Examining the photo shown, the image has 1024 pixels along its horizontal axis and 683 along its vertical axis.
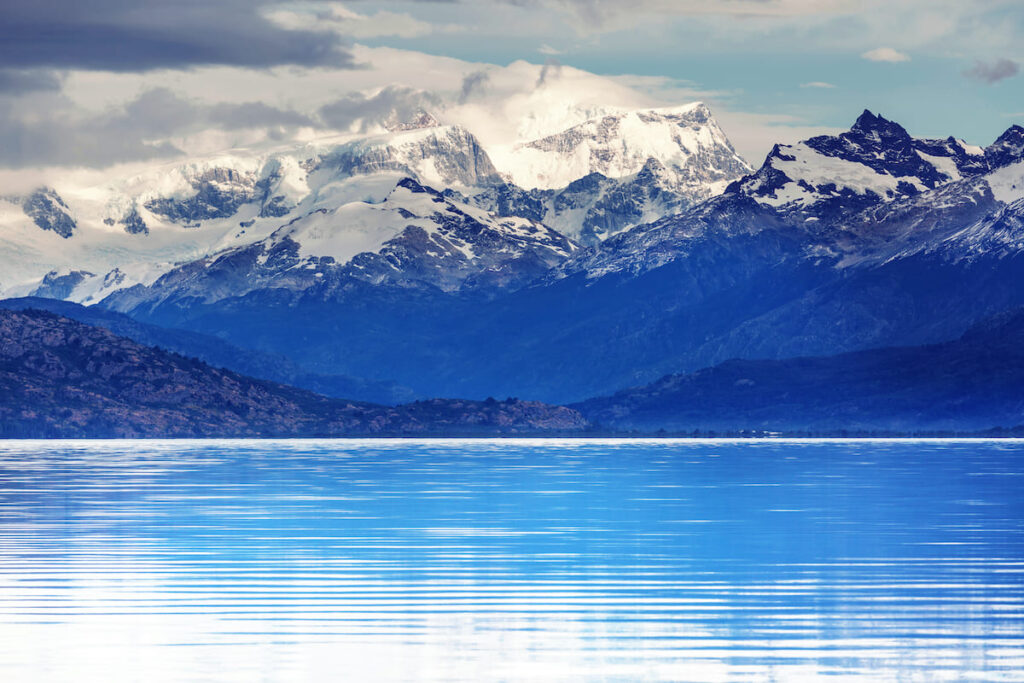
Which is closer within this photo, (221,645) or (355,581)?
(221,645)

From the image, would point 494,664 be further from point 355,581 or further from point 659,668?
point 355,581

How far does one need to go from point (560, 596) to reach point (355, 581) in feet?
43.4

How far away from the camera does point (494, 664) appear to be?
233 ft

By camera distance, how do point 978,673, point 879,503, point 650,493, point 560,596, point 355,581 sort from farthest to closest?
1. point 650,493
2. point 879,503
3. point 355,581
4. point 560,596
5. point 978,673

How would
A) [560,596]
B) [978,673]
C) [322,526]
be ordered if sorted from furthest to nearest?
[322,526]
[560,596]
[978,673]

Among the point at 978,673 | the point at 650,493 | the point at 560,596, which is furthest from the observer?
the point at 650,493

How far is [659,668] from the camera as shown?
229 feet

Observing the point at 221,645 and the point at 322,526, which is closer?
the point at 221,645

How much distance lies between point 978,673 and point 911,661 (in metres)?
3.49

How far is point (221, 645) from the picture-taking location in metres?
75.8

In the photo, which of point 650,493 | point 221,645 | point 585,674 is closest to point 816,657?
point 585,674

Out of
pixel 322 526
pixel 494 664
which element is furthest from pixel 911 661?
pixel 322 526

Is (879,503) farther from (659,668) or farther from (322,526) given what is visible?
(659,668)

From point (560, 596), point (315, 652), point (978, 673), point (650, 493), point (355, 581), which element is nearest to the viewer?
point (978, 673)
